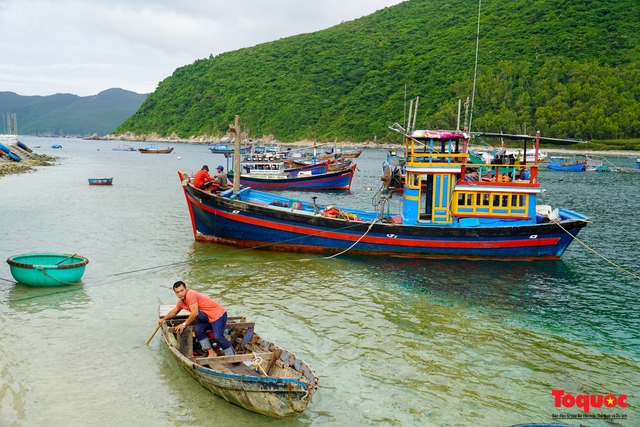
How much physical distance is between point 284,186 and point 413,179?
25.7 m

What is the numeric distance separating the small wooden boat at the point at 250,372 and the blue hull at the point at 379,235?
9.38 metres

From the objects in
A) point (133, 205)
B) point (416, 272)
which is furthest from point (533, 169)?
point (133, 205)

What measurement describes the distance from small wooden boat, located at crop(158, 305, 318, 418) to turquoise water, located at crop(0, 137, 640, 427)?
0.38 meters

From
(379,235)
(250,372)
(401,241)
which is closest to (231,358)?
(250,372)

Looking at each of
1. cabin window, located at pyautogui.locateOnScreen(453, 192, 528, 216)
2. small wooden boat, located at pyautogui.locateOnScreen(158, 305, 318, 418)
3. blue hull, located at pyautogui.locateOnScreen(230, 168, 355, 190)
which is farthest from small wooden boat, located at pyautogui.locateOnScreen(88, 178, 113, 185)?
small wooden boat, located at pyautogui.locateOnScreen(158, 305, 318, 418)

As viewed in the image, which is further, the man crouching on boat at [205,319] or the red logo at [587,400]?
the man crouching on boat at [205,319]

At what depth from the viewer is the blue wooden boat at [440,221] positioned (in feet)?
62.5

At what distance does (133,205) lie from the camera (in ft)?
112

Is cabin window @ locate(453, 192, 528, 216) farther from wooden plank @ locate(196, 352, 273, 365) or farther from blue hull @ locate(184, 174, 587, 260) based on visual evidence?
wooden plank @ locate(196, 352, 273, 365)

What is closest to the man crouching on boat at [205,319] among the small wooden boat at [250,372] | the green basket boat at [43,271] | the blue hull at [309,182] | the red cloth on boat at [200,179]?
the small wooden boat at [250,372]

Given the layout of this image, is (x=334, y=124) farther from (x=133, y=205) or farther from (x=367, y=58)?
(x=133, y=205)

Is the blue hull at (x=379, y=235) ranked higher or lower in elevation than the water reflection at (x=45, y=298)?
higher

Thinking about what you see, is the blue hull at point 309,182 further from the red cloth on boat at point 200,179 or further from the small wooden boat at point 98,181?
the red cloth on boat at point 200,179

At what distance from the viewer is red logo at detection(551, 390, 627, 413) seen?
9.19 meters
